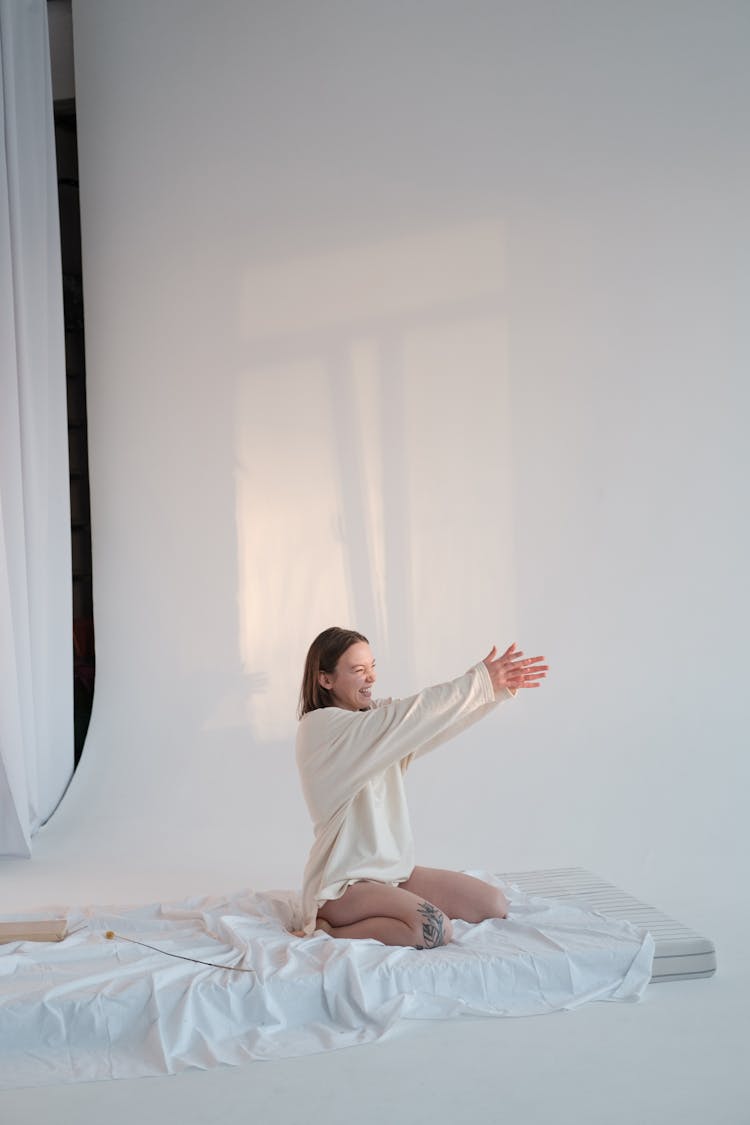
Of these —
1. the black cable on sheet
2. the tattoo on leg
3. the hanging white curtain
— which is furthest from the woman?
the hanging white curtain

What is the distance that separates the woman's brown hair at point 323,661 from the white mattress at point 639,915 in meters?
0.84

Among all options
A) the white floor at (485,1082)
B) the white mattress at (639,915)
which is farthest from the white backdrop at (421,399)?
the white floor at (485,1082)

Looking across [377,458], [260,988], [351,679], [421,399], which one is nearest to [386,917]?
[260,988]

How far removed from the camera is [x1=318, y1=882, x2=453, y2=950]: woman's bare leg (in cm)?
285

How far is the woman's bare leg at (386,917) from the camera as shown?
112 inches

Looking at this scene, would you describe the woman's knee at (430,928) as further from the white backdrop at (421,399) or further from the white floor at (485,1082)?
the white backdrop at (421,399)

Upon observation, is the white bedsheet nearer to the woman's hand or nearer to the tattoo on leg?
the tattoo on leg

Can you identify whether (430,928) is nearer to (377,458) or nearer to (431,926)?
(431,926)

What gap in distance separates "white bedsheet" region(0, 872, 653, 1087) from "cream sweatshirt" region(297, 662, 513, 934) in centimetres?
19

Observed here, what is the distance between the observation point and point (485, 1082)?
2.35m

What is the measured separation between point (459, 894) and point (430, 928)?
0.26 m

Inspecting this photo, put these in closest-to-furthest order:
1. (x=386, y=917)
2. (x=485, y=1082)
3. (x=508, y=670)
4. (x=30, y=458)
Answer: (x=485, y=1082) → (x=386, y=917) → (x=508, y=670) → (x=30, y=458)

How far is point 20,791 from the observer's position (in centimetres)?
454

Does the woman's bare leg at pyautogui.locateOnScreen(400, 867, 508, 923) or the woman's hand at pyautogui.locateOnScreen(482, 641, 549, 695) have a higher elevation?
the woman's hand at pyautogui.locateOnScreen(482, 641, 549, 695)
